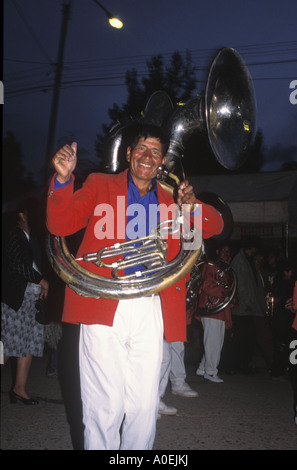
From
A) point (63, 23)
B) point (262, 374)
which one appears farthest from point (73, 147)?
point (63, 23)

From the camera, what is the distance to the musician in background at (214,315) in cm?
620

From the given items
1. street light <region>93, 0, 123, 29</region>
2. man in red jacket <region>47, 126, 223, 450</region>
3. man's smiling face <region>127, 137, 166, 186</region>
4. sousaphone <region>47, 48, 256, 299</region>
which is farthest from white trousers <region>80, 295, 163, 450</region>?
street light <region>93, 0, 123, 29</region>

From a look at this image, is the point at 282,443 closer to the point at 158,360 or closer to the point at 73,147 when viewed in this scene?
the point at 158,360

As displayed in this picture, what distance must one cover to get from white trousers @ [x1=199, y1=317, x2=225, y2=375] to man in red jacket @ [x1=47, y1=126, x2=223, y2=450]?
3.68 meters

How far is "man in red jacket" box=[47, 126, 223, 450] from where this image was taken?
2404mm

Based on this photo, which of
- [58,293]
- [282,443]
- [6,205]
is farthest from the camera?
[6,205]

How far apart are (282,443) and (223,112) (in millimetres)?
2579

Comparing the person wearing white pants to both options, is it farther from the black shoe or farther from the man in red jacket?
the man in red jacket

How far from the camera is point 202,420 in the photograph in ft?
14.2

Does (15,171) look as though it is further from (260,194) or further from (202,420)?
(202,420)

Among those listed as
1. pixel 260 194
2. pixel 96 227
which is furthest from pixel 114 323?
pixel 260 194

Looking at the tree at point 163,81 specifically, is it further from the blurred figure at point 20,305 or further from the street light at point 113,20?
the blurred figure at point 20,305

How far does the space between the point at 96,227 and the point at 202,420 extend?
2.56 meters

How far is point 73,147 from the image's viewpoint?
238cm
